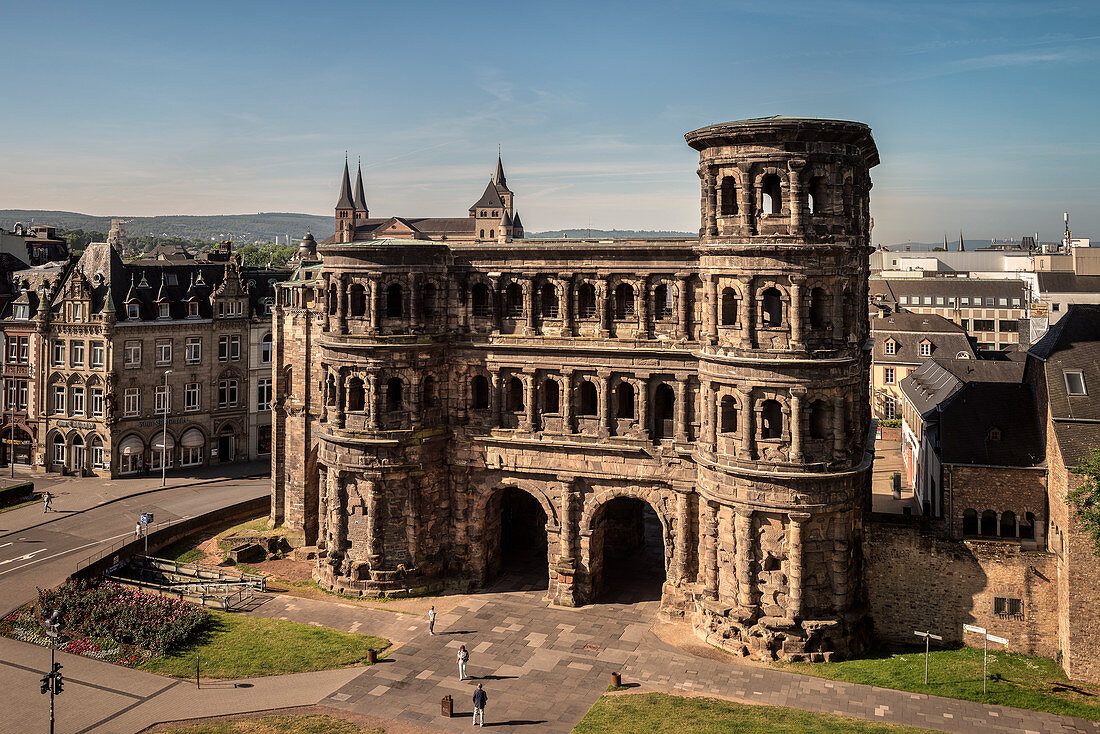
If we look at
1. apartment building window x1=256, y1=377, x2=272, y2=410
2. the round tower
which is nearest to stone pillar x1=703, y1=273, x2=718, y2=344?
the round tower

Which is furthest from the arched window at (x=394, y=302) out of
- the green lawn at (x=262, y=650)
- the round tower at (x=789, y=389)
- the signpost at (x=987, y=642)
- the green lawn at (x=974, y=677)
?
the signpost at (x=987, y=642)

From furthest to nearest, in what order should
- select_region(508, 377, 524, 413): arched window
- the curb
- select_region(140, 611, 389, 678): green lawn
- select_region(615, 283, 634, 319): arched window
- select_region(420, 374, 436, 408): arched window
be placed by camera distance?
the curb < select_region(420, 374, 436, 408): arched window < select_region(508, 377, 524, 413): arched window < select_region(615, 283, 634, 319): arched window < select_region(140, 611, 389, 678): green lawn

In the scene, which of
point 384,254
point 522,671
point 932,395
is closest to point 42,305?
point 384,254

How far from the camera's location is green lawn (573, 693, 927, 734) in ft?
117

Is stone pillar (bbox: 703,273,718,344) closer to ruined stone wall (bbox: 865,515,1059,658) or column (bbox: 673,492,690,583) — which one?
column (bbox: 673,492,690,583)

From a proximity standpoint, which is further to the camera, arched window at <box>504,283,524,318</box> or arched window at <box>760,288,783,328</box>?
arched window at <box>504,283,524,318</box>

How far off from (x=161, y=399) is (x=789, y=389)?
204 ft

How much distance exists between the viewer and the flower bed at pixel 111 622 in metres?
43.8

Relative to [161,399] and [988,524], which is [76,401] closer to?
[161,399]

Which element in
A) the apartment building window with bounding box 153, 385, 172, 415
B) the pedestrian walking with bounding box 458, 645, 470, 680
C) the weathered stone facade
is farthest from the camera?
the apartment building window with bounding box 153, 385, 172, 415

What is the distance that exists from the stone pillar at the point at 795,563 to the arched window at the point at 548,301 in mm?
18060

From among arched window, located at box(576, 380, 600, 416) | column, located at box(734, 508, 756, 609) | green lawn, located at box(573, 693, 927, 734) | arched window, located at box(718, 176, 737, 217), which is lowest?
green lawn, located at box(573, 693, 927, 734)

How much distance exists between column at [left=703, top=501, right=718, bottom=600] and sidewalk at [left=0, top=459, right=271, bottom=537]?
49.5m

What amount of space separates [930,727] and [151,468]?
229 ft
